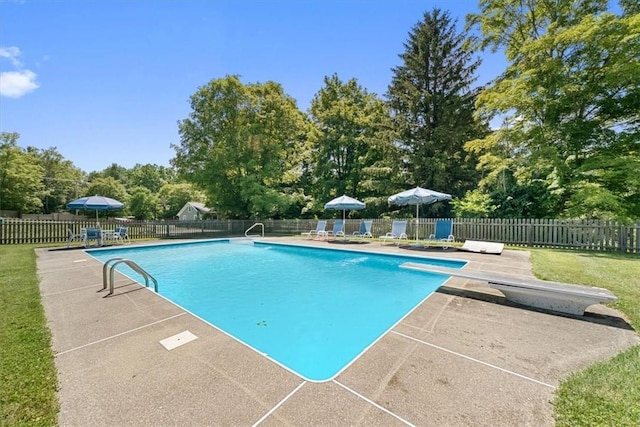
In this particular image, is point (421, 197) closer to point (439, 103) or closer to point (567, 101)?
point (567, 101)

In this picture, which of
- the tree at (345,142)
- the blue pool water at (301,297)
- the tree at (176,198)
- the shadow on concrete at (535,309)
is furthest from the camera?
the tree at (176,198)

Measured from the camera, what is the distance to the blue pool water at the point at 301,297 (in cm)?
381

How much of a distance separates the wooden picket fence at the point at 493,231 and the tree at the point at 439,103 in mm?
5875

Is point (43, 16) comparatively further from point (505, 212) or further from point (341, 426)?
point (505, 212)

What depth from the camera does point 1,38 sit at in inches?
296

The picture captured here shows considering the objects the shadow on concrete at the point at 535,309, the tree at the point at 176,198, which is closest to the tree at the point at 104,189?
the tree at the point at 176,198

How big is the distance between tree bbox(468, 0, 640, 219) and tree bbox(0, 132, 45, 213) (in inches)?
1869

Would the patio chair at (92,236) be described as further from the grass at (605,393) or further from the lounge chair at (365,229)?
the grass at (605,393)

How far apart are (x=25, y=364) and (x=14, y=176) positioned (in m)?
44.0

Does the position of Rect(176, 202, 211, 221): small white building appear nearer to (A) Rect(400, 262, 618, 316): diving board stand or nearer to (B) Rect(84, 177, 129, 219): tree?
(B) Rect(84, 177, 129, 219): tree

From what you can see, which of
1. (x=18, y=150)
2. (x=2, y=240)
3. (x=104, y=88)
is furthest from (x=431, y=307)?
(x=18, y=150)

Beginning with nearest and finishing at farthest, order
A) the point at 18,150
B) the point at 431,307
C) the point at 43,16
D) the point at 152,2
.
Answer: the point at 431,307
the point at 43,16
the point at 152,2
the point at 18,150

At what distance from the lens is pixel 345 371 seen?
248cm

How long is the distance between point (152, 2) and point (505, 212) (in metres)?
18.3
